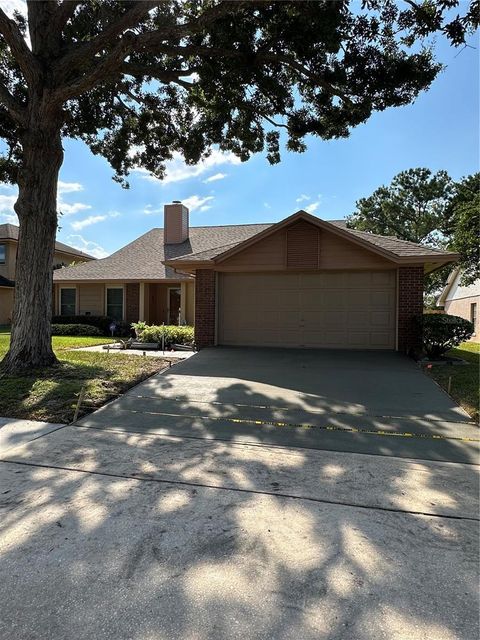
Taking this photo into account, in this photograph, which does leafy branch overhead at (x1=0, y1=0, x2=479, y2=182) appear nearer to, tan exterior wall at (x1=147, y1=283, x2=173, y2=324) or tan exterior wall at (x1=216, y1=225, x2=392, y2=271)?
tan exterior wall at (x1=216, y1=225, x2=392, y2=271)

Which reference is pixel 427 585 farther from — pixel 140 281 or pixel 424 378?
pixel 140 281

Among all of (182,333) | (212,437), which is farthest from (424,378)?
(182,333)

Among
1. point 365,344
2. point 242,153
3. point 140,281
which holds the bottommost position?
point 365,344

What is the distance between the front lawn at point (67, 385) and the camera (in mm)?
6270

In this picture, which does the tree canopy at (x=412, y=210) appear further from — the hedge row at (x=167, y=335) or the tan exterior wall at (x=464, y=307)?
the hedge row at (x=167, y=335)

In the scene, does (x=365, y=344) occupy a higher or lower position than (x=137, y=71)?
lower

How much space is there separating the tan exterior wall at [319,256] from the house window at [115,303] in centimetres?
959

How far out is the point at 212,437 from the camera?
5.22m

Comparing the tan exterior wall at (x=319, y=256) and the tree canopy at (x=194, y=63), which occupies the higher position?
the tree canopy at (x=194, y=63)

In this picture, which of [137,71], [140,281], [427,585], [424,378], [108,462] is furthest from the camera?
[140,281]

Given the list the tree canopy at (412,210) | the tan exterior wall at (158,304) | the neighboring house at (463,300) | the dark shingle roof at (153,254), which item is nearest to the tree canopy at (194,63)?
the dark shingle roof at (153,254)

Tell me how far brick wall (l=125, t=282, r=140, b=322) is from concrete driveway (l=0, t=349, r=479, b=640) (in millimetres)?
14537

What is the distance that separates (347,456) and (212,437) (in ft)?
5.38

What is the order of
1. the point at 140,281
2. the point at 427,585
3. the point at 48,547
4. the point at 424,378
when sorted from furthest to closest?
the point at 140,281, the point at 424,378, the point at 48,547, the point at 427,585
